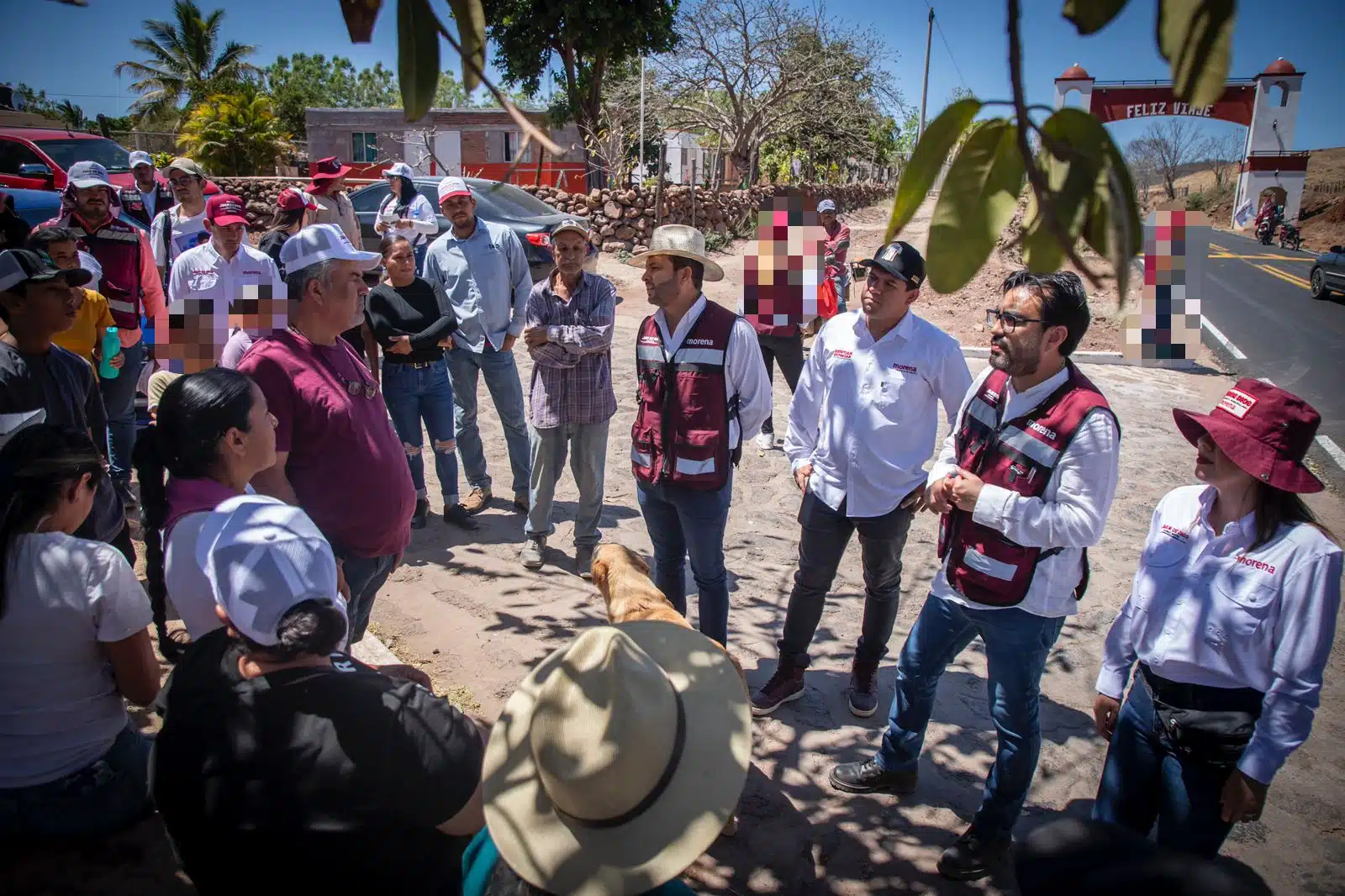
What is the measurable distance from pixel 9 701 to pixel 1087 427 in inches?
123

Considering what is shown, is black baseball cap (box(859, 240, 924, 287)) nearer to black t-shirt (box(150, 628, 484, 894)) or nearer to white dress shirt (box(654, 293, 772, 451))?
white dress shirt (box(654, 293, 772, 451))

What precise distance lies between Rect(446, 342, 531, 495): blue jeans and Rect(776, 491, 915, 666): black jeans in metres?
2.42

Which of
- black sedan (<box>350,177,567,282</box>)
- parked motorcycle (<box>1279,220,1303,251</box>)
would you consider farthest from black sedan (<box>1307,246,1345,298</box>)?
black sedan (<box>350,177,567,282</box>)

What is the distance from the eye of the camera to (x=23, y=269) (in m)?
3.39

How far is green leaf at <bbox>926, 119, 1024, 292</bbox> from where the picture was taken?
0.93 meters

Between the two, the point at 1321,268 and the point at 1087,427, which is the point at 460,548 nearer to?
the point at 1087,427

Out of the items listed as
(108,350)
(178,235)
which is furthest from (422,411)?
(178,235)

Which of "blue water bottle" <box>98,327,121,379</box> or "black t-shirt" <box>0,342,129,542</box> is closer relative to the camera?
"black t-shirt" <box>0,342,129,542</box>

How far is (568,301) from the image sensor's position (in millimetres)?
4562

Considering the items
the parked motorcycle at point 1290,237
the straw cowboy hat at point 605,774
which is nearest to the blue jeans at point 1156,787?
the straw cowboy hat at point 605,774

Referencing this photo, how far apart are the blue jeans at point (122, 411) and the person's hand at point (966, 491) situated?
4562mm

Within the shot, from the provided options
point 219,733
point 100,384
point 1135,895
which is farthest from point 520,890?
point 100,384

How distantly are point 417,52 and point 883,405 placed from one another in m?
2.44

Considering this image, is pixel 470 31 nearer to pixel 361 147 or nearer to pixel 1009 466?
pixel 1009 466
